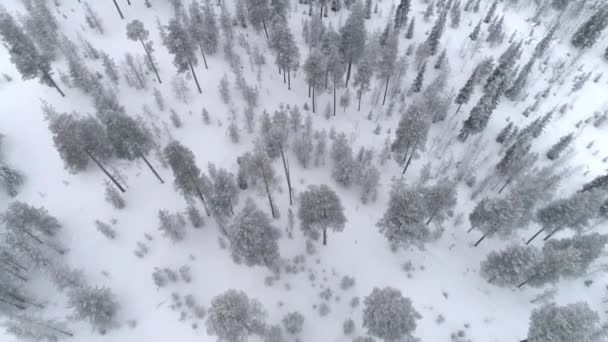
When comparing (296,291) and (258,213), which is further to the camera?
(296,291)

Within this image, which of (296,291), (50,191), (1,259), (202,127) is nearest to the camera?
(1,259)

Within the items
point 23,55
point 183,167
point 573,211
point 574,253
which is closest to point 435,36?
point 573,211

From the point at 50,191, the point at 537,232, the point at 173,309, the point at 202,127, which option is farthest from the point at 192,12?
the point at 537,232

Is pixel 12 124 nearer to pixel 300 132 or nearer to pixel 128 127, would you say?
pixel 128 127

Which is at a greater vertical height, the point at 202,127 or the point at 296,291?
the point at 202,127

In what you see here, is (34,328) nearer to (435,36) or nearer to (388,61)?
(388,61)

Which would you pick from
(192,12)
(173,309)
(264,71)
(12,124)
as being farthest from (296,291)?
(192,12)

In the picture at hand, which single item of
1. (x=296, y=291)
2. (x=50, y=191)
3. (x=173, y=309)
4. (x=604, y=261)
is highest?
(x=50, y=191)

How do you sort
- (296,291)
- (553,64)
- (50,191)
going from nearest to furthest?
(296,291) → (50,191) → (553,64)

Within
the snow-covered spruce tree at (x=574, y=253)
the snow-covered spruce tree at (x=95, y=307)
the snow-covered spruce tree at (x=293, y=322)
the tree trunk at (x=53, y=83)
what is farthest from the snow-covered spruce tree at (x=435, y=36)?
the snow-covered spruce tree at (x=95, y=307)

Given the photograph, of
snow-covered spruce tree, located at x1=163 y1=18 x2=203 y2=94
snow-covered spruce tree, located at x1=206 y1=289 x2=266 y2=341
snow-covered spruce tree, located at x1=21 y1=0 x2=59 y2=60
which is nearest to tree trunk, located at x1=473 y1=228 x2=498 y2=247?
snow-covered spruce tree, located at x1=206 y1=289 x2=266 y2=341
